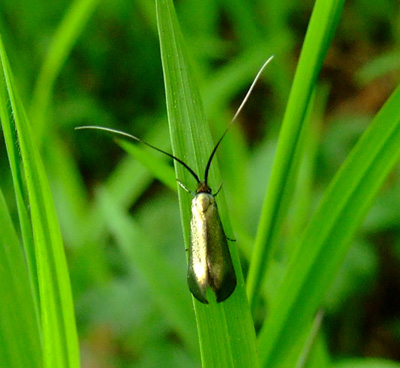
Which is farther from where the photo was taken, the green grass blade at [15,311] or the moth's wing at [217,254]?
the moth's wing at [217,254]

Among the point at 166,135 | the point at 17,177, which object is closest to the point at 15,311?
the point at 17,177

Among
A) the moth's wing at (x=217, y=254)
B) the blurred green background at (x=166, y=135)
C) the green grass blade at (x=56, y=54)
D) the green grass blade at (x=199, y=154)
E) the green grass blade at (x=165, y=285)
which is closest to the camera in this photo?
the green grass blade at (x=199, y=154)

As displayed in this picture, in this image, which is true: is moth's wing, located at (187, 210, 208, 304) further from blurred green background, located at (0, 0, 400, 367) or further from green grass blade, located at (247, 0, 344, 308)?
blurred green background, located at (0, 0, 400, 367)

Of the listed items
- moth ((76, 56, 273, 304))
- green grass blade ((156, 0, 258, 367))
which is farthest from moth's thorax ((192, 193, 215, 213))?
green grass blade ((156, 0, 258, 367))

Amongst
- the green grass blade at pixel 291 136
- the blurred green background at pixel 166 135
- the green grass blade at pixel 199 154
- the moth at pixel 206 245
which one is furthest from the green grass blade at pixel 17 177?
the blurred green background at pixel 166 135

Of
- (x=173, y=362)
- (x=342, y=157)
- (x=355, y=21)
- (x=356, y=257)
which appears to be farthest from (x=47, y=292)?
(x=355, y=21)

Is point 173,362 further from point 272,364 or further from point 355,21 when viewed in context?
point 355,21

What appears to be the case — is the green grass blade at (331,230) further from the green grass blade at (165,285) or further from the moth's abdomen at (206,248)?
the green grass blade at (165,285)
